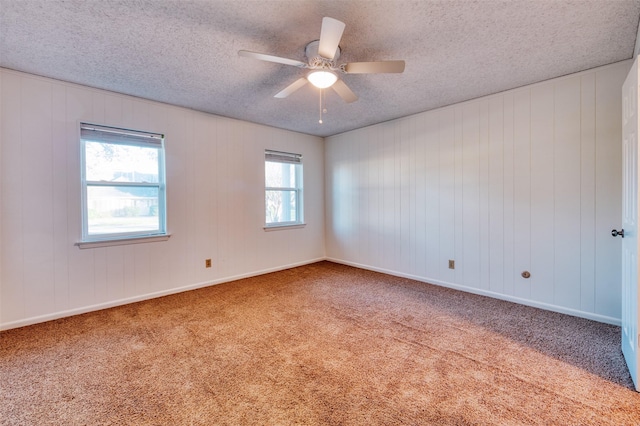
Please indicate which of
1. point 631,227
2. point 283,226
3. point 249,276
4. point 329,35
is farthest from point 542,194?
point 249,276

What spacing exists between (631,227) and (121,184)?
4.55 meters

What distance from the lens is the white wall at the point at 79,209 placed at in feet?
8.69

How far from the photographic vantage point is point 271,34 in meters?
2.06

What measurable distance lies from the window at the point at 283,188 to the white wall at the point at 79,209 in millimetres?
172

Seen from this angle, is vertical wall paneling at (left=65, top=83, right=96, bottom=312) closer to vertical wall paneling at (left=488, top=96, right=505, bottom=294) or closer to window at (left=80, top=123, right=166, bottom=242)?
window at (left=80, top=123, right=166, bottom=242)

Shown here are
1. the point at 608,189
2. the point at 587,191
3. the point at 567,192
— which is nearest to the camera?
the point at 608,189

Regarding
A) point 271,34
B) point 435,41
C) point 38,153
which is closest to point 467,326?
point 435,41

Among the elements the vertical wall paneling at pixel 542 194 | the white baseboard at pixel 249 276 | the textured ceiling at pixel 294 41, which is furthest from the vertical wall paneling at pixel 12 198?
the vertical wall paneling at pixel 542 194

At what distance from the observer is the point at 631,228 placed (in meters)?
1.86

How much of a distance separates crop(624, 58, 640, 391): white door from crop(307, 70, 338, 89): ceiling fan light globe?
1886mm

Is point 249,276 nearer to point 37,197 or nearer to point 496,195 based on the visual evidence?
point 37,197

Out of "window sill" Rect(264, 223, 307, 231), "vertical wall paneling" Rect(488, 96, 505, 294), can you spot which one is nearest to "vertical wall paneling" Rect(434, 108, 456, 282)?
"vertical wall paneling" Rect(488, 96, 505, 294)

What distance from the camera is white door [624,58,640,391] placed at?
1.73 metres

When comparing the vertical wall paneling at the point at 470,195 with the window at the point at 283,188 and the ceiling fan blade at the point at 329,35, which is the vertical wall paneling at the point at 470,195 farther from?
the window at the point at 283,188
